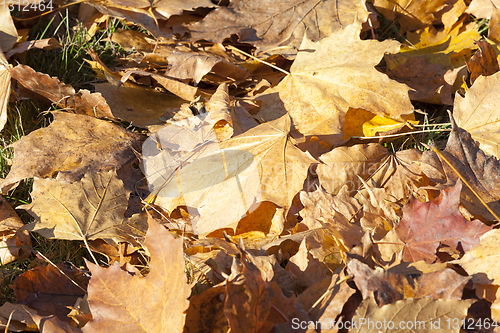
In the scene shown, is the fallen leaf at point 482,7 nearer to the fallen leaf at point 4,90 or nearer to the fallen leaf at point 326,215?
the fallen leaf at point 326,215

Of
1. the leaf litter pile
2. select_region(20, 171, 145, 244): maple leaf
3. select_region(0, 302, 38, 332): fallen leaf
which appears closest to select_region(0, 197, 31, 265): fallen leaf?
the leaf litter pile

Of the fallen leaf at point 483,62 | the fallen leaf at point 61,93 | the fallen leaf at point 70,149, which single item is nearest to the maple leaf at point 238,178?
the fallen leaf at point 70,149

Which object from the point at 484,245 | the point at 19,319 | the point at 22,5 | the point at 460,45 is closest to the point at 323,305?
the point at 484,245

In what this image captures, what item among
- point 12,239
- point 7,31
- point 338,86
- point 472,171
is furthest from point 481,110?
point 7,31

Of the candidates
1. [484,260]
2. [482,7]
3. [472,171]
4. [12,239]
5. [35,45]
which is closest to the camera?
[484,260]

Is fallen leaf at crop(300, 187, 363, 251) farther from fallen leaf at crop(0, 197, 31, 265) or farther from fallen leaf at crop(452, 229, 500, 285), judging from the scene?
fallen leaf at crop(0, 197, 31, 265)

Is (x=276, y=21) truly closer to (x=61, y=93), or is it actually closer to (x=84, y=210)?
(x=61, y=93)

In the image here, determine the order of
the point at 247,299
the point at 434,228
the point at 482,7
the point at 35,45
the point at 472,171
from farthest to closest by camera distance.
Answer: the point at 482,7, the point at 35,45, the point at 472,171, the point at 434,228, the point at 247,299
